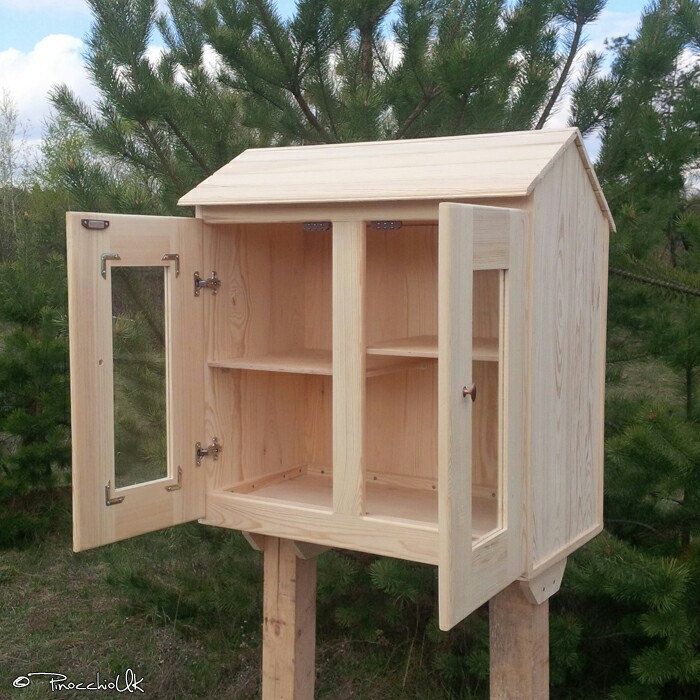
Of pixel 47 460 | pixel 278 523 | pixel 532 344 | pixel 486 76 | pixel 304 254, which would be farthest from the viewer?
pixel 47 460

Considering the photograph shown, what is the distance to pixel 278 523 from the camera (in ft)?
7.88

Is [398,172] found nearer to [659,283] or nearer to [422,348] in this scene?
[422,348]

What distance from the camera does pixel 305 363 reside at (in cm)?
245

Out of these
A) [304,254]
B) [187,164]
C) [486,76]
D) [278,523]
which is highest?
[486,76]

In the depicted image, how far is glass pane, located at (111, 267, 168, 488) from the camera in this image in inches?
88.9

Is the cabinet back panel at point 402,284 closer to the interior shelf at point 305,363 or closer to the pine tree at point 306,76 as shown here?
the interior shelf at point 305,363

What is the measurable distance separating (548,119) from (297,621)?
2.04 meters

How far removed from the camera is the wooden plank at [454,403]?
5.82 ft

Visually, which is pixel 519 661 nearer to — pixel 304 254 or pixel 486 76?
pixel 304 254

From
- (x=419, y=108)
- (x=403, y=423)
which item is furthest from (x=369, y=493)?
(x=419, y=108)

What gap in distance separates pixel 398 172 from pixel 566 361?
0.57 metres

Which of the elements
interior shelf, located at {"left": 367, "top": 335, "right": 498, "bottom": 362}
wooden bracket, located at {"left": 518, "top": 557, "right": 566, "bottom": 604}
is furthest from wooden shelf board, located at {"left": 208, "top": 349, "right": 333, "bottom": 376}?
wooden bracket, located at {"left": 518, "top": 557, "right": 566, "bottom": 604}

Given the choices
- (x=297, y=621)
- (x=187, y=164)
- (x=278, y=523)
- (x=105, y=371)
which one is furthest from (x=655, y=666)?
(x=187, y=164)

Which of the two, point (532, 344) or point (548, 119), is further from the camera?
point (548, 119)
